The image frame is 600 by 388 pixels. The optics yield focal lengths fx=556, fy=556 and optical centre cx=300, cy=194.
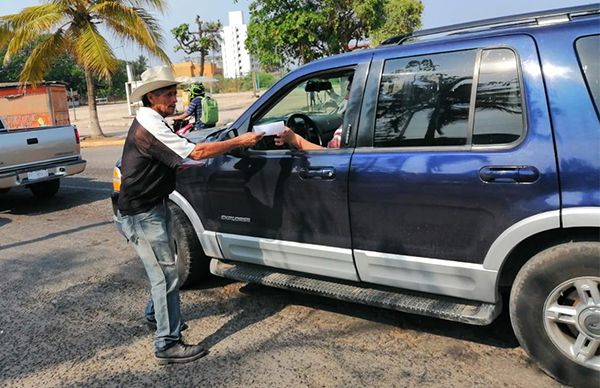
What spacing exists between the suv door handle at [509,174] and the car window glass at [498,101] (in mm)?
169

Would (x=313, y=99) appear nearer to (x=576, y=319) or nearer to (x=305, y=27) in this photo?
(x=576, y=319)

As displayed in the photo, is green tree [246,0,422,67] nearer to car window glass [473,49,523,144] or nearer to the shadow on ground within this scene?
the shadow on ground

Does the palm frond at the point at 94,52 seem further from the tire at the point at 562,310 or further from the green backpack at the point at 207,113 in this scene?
the tire at the point at 562,310

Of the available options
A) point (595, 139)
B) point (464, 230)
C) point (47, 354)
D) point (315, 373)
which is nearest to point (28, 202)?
point (47, 354)

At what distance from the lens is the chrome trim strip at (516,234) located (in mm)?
2871

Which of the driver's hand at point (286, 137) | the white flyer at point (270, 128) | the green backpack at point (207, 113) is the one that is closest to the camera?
the white flyer at point (270, 128)

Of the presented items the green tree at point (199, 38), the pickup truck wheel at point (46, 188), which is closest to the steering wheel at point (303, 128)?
the pickup truck wheel at point (46, 188)

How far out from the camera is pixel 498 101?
3.11 m

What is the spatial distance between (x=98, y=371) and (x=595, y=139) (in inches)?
125

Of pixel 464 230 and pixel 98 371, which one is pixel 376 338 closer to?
pixel 464 230

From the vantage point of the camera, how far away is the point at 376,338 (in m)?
3.72

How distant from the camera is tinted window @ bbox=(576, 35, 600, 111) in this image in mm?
2822

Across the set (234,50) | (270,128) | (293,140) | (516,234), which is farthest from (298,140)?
(234,50)

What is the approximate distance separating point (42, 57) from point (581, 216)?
1912 centimetres
